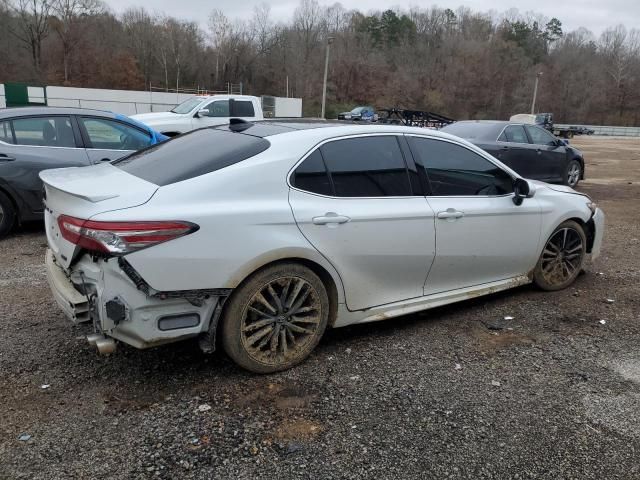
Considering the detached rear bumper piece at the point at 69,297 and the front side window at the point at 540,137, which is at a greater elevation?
the front side window at the point at 540,137

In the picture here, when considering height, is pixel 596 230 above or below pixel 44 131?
below

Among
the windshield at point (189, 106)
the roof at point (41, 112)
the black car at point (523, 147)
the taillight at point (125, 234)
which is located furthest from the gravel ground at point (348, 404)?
the windshield at point (189, 106)

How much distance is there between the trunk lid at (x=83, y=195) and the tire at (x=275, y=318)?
812 millimetres

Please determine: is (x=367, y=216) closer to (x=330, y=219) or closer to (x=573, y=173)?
(x=330, y=219)

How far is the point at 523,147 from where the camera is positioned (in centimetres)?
1109

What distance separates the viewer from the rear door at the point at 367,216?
3.44 meters

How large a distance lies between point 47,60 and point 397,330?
85.0 metres

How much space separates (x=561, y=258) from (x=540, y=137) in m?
7.45

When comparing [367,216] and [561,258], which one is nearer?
[367,216]

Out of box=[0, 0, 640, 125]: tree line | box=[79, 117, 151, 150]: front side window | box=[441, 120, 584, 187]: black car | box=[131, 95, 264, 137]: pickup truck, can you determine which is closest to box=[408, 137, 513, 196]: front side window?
box=[79, 117, 151, 150]: front side window

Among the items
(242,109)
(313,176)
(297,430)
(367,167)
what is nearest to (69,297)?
(297,430)

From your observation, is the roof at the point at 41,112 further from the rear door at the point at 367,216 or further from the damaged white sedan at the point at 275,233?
the rear door at the point at 367,216

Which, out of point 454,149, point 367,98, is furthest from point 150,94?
point 367,98

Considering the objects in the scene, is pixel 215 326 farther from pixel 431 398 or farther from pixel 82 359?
pixel 431 398
